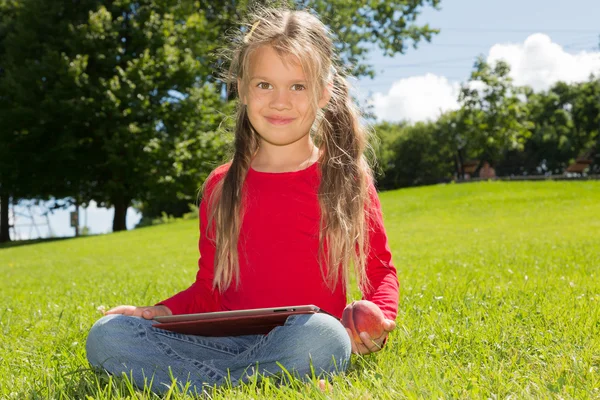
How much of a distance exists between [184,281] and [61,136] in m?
22.3

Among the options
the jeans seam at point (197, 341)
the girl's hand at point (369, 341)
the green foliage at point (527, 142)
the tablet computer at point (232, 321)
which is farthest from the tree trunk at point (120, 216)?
the green foliage at point (527, 142)

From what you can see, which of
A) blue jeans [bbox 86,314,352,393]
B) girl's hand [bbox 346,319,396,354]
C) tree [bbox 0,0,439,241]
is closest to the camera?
blue jeans [bbox 86,314,352,393]

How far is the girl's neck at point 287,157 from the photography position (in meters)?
3.81

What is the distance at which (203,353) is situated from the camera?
333cm

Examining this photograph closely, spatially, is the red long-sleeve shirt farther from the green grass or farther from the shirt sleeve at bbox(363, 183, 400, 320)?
the green grass

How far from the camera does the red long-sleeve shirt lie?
348 cm

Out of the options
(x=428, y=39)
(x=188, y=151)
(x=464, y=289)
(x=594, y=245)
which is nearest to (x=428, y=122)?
(x=428, y=39)

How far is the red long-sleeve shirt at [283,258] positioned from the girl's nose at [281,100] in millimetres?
389

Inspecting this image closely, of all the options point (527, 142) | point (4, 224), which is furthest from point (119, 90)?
point (527, 142)

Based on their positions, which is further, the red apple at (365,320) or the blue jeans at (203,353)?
the red apple at (365,320)

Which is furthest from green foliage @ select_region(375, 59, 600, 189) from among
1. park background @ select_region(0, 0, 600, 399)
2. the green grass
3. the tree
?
the green grass

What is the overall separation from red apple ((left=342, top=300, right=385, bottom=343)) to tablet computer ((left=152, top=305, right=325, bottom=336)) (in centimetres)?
29

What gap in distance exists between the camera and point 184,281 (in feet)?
28.9

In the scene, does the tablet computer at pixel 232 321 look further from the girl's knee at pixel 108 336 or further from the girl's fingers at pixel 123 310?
the girl's fingers at pixel 123 310
